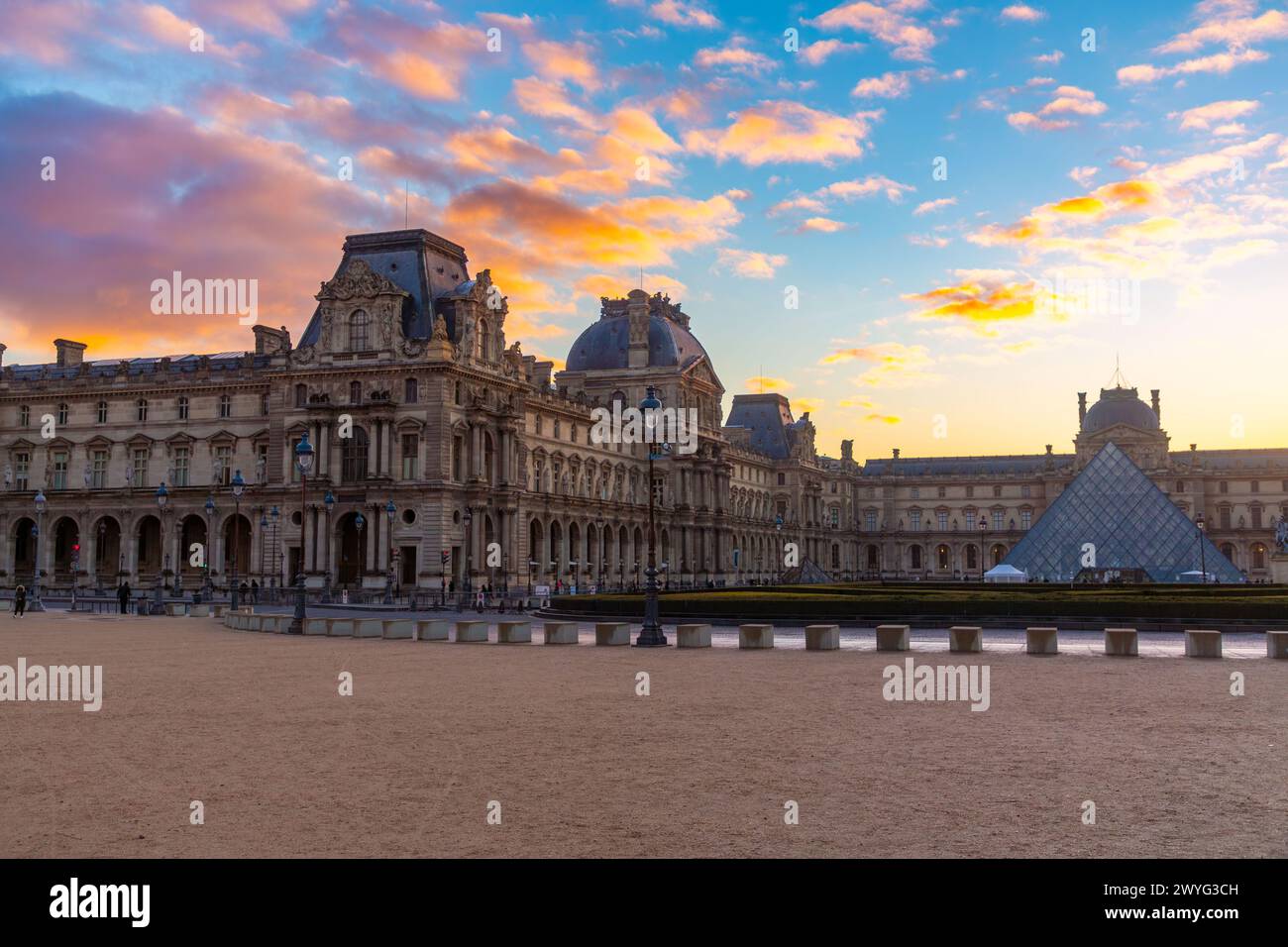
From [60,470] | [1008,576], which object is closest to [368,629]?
[1008,576]

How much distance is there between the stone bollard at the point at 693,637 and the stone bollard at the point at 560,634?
3.03m

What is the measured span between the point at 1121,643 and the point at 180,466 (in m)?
62.7

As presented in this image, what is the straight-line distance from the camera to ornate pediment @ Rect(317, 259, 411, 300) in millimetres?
66062

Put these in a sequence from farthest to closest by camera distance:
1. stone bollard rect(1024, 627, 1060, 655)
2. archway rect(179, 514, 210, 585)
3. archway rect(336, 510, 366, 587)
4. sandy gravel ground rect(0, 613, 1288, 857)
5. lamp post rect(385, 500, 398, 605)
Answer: archway rect(179, 514, 210, 585) → archway rect(336, 510, 366, 587) → lamp post rect(385, 500, 398, 605) → stone bollard rect(1024, 627, 1060, 655) → sandy gravel ground rect(0, 613, 1288, 857)

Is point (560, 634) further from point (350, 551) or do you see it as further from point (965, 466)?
point (965, 466)

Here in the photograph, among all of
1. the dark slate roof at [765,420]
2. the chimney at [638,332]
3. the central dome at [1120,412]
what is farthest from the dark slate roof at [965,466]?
the chimney at [638,332]

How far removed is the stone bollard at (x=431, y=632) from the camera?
33188 mm

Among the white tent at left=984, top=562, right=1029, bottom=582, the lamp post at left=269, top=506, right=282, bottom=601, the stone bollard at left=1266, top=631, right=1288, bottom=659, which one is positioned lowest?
the stone bollard at left=1266, top=631, right=1288, bottom=659

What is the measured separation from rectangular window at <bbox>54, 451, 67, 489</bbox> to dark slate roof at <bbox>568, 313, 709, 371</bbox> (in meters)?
43.3

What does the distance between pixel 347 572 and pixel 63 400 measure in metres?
26.1

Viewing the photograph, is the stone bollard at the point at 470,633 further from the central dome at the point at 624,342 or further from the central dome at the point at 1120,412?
the central dome at the point at 1120,412

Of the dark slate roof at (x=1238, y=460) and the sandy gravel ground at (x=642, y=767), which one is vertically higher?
the dark slate roof at (x=1238, y=460)

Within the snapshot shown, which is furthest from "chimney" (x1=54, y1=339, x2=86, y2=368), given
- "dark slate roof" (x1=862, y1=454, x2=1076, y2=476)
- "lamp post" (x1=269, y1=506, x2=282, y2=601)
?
"dark slate roof" (x1=862, y1=454, x2=1076, y2=476)

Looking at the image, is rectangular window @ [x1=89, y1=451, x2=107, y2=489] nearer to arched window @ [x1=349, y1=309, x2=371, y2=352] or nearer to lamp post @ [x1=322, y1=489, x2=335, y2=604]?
lamp post @ [x1=322, y1=489, x2=335, y2=604]
